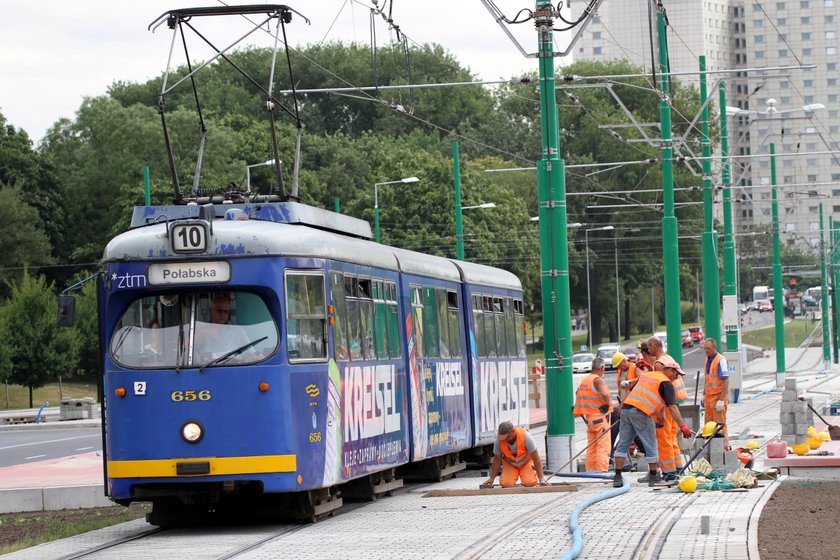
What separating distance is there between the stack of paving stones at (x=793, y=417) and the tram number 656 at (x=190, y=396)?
35.0 feet

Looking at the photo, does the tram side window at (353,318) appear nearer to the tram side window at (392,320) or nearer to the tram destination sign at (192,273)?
the tram side window at (392,320)

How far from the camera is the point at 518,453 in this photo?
17.8m

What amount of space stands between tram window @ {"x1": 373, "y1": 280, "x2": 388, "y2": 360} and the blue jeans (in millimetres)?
2869

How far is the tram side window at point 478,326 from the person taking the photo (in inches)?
856

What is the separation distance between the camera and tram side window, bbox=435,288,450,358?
19828mm

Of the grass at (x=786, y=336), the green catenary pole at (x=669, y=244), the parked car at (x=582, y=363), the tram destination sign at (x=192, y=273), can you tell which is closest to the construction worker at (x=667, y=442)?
the tram destination sign at (x=192, y=273)

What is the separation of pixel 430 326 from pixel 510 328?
4734mm

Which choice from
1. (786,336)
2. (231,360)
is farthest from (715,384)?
(786,336)

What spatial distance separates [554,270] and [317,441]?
24.3 ft

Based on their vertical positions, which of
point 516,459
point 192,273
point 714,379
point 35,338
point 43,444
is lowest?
point 43,444

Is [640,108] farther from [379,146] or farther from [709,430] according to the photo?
[709,430]

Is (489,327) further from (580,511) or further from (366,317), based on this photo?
(580,511)

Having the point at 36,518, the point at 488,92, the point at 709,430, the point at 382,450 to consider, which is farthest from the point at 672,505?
the point at 488,92

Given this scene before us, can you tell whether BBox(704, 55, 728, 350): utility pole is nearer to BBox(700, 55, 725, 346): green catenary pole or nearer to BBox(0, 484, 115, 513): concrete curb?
BBox(700, 55, 725, 346): green catenary pole
